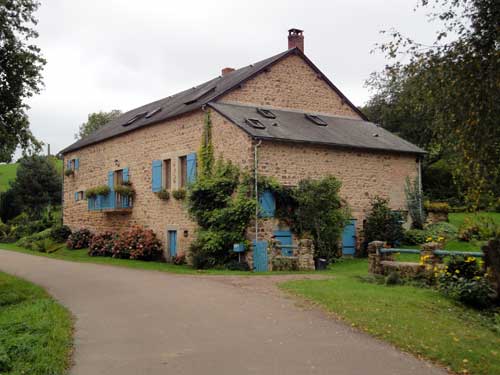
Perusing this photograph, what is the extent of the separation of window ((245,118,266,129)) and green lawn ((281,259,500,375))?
7194mm

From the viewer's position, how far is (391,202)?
21.9 meters

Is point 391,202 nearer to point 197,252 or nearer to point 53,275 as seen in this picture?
point 197,252

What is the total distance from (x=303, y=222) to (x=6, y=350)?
1260 centimetres

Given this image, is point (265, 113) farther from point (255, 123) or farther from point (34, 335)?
point (34, 335)

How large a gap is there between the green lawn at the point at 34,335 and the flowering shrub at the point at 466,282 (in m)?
7.55

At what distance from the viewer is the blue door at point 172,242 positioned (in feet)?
71.2

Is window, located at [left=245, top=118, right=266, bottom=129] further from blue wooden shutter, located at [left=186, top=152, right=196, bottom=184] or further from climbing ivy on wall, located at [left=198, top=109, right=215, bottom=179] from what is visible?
blue wooden shutter, located at [left=186, top=152, right=196, bottom=184]

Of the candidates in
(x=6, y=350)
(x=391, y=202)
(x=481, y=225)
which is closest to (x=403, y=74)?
(x=481, y=225)

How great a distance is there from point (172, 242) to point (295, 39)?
33.5 ft

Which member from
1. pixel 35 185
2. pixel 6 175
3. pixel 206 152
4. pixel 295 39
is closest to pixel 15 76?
pixel 206 152

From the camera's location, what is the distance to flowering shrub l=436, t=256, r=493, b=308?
11141 mm

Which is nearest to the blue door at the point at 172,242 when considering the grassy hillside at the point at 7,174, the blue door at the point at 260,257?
the blue door at the point at 260,257

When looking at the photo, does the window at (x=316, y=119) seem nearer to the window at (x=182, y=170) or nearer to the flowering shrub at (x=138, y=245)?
the window at (x=182, y=170)

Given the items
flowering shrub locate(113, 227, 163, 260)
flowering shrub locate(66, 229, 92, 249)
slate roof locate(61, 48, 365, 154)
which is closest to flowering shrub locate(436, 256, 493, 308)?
slate roof locate(61, 48, 365, 154)
